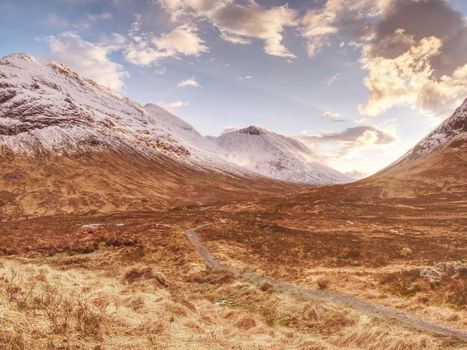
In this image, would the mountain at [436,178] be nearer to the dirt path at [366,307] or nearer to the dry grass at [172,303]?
the dry grass at [172,303]

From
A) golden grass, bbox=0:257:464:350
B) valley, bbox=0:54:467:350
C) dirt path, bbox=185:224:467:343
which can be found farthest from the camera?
dirt path, bbox=185:224:467:343

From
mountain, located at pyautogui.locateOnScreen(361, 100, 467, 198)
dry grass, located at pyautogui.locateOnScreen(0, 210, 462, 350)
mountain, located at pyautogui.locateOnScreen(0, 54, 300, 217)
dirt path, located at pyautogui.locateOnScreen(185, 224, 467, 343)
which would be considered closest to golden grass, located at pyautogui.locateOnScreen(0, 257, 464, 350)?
dry grass, located at pyautogui.locateOnScreen(0, 210, 462, 350)

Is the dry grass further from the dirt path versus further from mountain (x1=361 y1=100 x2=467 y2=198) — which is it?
mountain (x1=361 y1=100 x2=467 y2=198)

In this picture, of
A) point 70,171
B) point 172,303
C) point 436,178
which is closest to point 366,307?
point 172,303

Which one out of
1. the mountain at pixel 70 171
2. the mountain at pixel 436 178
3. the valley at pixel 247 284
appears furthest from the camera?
the mountain at pixel 436 178

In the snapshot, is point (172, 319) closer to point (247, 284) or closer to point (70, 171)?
point (247, 284)

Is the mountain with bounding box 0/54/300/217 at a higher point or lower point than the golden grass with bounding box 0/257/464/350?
higher

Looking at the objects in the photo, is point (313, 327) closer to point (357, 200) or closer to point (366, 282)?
point (366, 282)

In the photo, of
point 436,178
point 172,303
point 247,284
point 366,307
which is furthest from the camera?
point 436,178

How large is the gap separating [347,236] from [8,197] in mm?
101367

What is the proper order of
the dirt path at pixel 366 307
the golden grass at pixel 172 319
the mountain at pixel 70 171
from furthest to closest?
the mountain at pixel 70 171, the dirt path at pixel 366 307, the golden grass at pixel 172 319

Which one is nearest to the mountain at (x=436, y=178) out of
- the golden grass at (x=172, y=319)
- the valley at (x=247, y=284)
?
the valley at (x=247, y=284)

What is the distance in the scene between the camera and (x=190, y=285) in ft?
86.5

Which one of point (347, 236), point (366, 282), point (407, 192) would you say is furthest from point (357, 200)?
point (366, 282)
